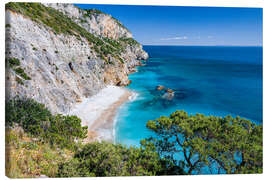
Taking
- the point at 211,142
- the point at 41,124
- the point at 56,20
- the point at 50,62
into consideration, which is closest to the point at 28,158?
the point at 41,124

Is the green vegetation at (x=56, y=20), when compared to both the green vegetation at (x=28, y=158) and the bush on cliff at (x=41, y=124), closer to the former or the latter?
the bush on cliff at (x=41, y=124)

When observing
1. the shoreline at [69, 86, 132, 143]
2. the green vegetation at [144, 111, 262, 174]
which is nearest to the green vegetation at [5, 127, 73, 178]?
the green vegetation at [144, 111, 262, 174]

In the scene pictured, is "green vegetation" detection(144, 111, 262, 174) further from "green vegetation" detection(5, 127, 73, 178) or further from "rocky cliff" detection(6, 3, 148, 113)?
"rocky cliff" detection(6, 3, 148, 113)

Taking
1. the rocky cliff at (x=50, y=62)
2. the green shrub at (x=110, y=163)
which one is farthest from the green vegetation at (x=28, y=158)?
the rocky cliff at (x=50, y=62)

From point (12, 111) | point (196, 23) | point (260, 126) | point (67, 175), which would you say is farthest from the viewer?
point (196, 23)

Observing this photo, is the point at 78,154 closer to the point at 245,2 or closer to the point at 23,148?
the point at 23,148

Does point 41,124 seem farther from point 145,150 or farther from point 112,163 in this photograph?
point 145,150

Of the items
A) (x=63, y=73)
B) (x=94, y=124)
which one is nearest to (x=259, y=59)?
(x=94, y=124)
